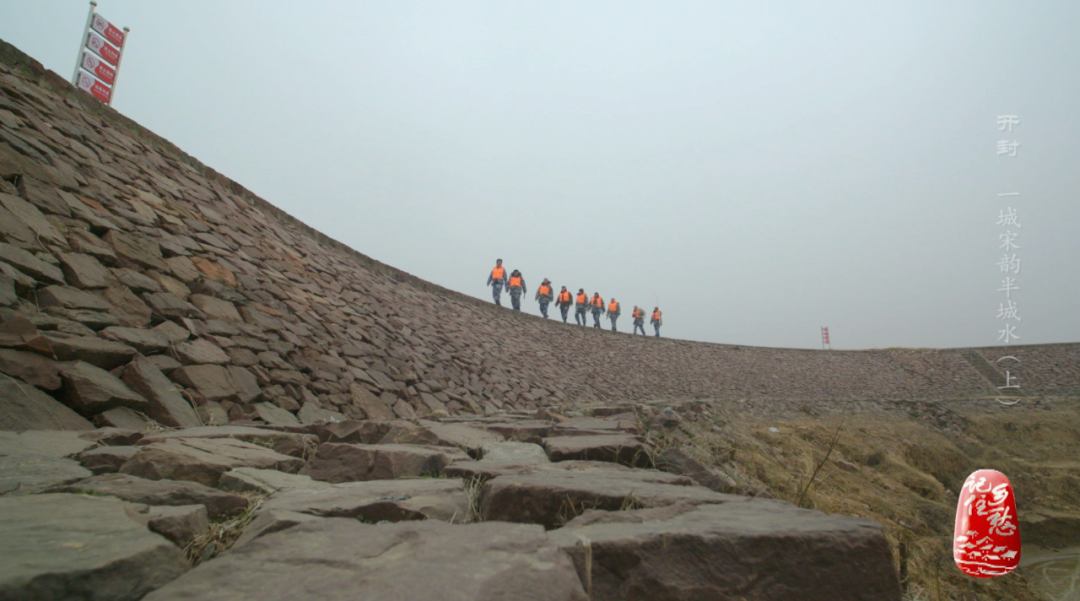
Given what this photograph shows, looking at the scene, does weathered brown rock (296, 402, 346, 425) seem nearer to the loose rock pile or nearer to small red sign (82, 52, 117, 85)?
the loose rock pile

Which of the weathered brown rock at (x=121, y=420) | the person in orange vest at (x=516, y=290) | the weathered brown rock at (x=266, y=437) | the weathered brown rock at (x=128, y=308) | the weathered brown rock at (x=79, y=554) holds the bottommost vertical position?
the weathered brown rock at (x=121, y=420)

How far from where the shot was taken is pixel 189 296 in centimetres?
467

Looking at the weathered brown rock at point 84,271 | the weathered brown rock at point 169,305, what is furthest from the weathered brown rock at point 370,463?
the weathered brown rock at point 84,271

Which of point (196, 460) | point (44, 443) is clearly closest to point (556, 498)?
point (196, 460)

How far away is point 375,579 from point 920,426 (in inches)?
719

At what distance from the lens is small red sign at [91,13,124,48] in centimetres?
970

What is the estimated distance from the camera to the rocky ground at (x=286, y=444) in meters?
1.14

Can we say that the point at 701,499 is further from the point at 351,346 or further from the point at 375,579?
the point at 351,346

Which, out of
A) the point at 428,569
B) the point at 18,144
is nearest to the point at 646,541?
the point at 428,569

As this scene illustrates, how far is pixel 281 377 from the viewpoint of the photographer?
4.77 metres

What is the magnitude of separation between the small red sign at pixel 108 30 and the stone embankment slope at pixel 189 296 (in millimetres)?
5851

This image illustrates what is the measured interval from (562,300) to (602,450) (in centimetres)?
1526

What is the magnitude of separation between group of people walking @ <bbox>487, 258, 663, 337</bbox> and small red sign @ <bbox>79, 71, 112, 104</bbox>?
9414mm

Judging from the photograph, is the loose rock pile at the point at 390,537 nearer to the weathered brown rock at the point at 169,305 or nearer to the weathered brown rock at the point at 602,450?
the weathered brown rock at the point at 602,450
